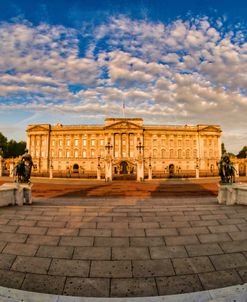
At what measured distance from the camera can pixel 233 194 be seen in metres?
10.2

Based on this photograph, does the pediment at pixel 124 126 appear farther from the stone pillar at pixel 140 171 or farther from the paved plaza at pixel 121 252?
the paved plaza at pixel 121 252

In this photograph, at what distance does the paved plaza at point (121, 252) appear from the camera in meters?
4.06

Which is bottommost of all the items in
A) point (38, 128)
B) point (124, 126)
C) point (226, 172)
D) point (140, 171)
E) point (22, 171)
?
point (140, 171)

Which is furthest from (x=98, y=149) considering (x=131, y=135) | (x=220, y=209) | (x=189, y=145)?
(x=220, y=209)

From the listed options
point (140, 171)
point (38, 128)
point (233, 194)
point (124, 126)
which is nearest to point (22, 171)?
point (233, 194)

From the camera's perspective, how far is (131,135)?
257 ft

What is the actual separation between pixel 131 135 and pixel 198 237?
238 feet

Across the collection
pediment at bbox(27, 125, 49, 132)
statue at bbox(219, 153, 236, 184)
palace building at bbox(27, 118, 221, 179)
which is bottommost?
statue at bbox(219, 153, 236, 184)

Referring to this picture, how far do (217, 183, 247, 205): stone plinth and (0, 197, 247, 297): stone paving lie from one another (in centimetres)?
223

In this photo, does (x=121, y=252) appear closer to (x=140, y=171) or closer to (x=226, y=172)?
(x=226, y=172)

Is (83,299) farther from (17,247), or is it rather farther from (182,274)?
(17,247)

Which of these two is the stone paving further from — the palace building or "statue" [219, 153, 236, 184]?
the palace building

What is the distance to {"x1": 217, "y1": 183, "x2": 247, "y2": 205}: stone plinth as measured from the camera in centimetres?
1002

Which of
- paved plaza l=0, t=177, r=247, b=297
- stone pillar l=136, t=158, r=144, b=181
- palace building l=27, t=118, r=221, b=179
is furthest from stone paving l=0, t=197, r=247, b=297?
palace building l=27, t=118, r=221, b=179
